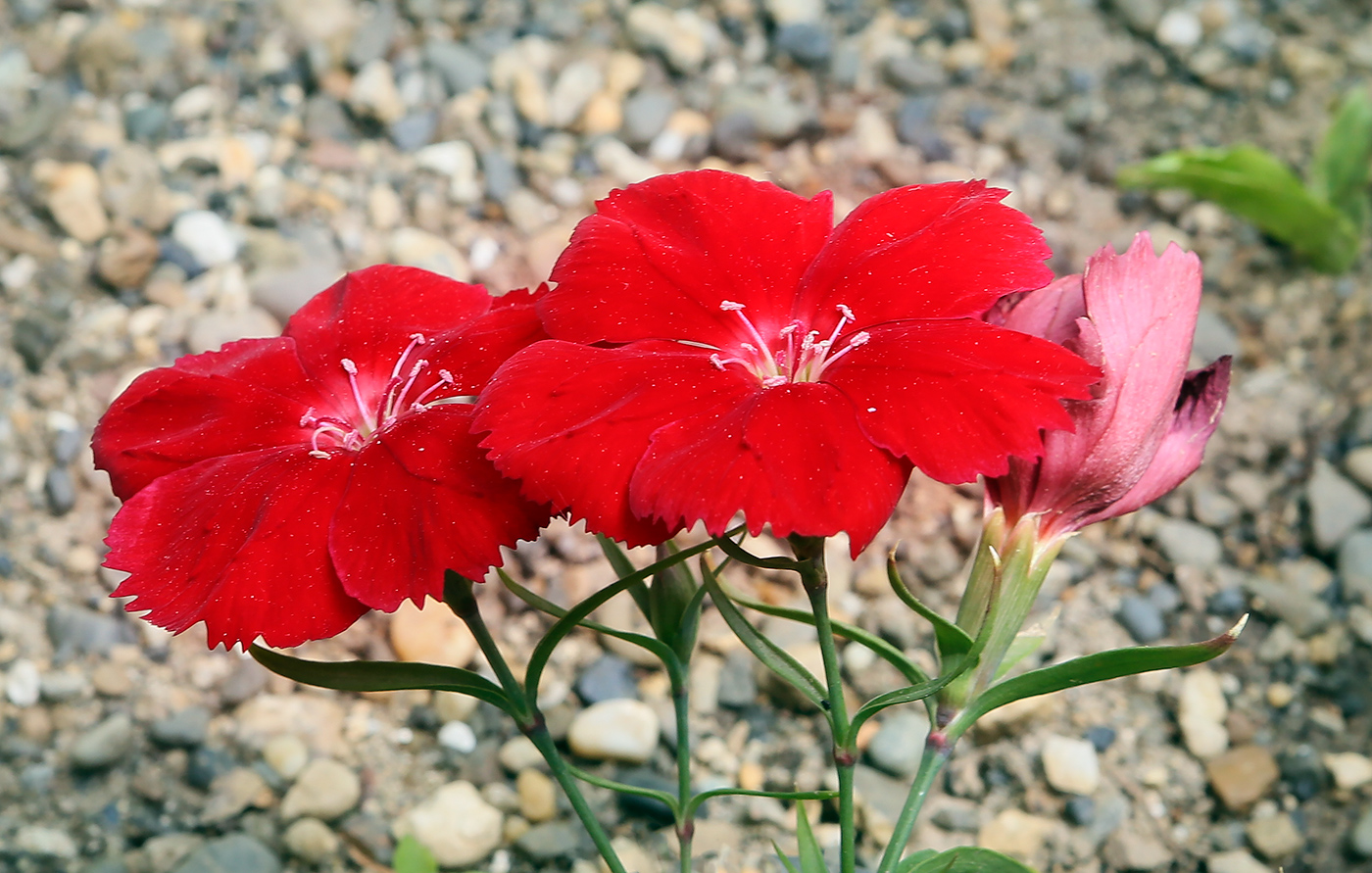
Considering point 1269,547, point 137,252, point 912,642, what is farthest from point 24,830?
point 1269,547

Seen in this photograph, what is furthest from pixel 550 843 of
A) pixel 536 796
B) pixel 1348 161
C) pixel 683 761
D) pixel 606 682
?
pixel 1348 161

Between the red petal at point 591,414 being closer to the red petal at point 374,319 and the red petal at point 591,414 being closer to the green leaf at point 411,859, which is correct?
the red petal at point 374,319

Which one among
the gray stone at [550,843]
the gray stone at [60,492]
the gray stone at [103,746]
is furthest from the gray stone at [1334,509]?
the gray stone at [60,492]

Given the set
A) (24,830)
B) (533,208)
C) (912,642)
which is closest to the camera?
(24,830)

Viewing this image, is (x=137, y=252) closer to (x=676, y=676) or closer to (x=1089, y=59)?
(x=676, y=676)

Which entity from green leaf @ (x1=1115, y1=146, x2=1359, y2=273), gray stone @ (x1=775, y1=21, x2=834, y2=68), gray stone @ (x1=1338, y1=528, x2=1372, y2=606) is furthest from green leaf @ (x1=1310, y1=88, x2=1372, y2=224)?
gray stone @ (x1=775, y1=21, x2=834, y2=68)

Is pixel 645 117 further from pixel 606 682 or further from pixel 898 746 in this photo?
pixel 898 746
